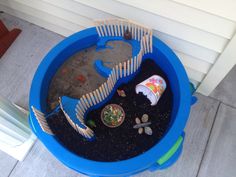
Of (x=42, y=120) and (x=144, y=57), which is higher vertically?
(x=144, y=57)

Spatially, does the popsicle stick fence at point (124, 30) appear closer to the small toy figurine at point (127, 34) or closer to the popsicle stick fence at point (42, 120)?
the small toy figurine at point (127, 34)

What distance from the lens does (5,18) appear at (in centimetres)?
138

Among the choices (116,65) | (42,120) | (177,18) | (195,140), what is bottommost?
(195,140)

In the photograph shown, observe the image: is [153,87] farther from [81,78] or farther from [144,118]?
[81,78]

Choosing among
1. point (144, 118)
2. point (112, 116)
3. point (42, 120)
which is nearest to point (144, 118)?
point (144, 118)

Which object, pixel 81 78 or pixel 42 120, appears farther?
pixel 81 78

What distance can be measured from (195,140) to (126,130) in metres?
0.34

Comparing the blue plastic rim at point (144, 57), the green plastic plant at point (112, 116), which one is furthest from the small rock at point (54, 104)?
the green plastic plant at point (112, 116)

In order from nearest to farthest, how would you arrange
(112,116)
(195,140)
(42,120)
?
1. (42,120)
2. (112,116)
3. (195,140)

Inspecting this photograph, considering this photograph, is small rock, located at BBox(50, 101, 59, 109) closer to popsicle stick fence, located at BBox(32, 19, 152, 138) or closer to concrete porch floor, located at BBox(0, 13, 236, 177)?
popsicle stick fence, located at BBox(32, 19, 152, 138)

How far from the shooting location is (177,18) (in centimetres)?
82

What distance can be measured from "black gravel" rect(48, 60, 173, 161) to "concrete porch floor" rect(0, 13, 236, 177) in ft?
0.77

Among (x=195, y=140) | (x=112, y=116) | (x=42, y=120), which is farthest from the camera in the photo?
(x=195, y=140)

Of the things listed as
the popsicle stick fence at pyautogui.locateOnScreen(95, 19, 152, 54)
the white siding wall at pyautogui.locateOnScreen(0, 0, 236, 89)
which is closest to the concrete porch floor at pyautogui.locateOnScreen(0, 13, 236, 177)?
the white siding wall at pyautogui.locateOnScreen(0, 0, 236, 89)
